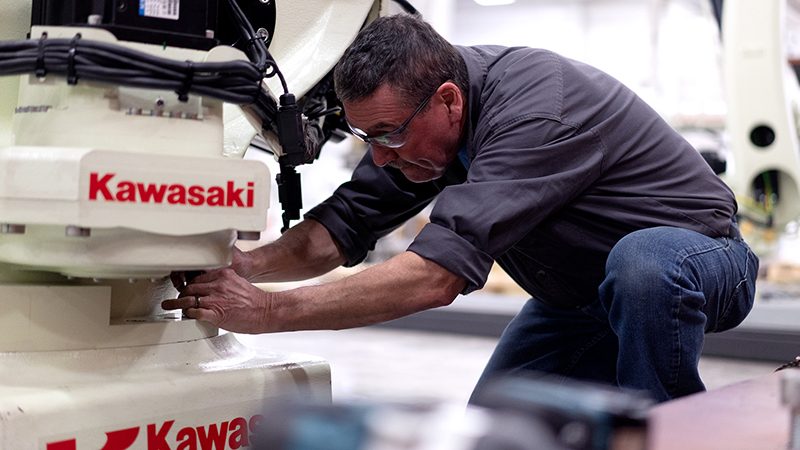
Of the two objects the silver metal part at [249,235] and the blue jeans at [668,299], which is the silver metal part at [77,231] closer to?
the silver metal part at [249,235]

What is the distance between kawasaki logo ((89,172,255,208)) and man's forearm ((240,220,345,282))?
589 millimetres

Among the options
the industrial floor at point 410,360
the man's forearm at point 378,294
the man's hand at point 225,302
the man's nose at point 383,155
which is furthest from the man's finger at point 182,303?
the industrial floor at point 410,360

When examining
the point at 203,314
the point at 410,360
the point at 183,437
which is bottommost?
the point at 410,360

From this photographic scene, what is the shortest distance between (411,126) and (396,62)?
0.37ft

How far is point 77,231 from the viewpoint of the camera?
99 cm

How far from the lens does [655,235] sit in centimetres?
152

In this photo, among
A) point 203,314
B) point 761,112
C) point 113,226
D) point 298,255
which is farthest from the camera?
point 761,112

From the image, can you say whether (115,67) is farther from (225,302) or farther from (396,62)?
(396,62)

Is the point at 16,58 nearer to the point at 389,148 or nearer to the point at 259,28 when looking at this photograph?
the point at 259,28

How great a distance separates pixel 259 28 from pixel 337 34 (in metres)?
0.15

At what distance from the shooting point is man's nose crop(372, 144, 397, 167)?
64.0 inches

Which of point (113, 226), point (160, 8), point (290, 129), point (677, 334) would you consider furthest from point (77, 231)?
point (677, 334)

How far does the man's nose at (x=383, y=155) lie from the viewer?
1.63 m

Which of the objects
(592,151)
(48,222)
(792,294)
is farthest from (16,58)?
(792,294)
